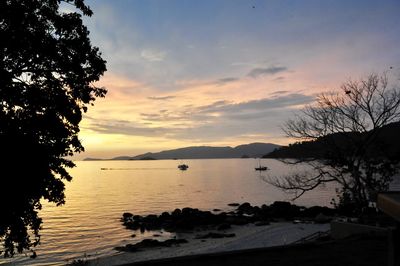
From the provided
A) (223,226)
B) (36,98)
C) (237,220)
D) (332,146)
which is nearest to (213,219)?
(237,220)

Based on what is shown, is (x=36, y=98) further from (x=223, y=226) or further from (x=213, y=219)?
(x=213, y=219)

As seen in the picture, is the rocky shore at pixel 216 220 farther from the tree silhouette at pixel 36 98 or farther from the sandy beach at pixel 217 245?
the tree silhouette at pixel 36 98

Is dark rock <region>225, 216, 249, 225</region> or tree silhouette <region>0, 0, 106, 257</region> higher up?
tree silhouette <region>0, 0, 106, 257</region>

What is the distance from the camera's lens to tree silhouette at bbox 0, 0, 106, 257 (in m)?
10.7

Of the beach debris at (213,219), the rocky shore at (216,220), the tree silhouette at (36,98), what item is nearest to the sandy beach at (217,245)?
the rocky shore at (216,220)

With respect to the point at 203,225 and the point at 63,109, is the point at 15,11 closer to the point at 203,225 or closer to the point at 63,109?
the point at 63,109

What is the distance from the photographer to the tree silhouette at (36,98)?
35.1ft

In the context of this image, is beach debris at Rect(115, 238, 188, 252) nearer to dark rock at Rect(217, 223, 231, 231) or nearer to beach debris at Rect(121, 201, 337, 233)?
dark rock at Rect(217, 223, 231, 231)

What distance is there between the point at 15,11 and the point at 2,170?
13.9ft

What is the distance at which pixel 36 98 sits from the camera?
11.5 meters

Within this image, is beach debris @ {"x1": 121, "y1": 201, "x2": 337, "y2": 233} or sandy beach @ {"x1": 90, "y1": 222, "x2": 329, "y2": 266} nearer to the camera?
sandy beach @ {"x1": 90, "y1": 222, "x2": 329, "y2": 266}

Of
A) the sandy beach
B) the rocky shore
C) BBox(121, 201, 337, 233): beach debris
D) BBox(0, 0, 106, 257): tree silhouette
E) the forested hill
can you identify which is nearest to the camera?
BBox(0, 0, 106, 257): tree silhouette

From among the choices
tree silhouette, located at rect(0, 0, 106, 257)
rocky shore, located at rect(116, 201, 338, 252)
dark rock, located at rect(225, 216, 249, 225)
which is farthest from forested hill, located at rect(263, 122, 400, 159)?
dark rock, located at rect(225, 216, 249, 225)

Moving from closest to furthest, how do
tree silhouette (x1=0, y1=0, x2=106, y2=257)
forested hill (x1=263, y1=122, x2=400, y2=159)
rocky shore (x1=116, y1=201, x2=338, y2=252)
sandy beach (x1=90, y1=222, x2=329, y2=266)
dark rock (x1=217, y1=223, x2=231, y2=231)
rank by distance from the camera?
tree silhouette (x1=0, y1=0, x2=106, y2=257)
forested hill (x1=263, y1=122, x2=400, y2=159)
sandy beach (x1=90, y1=222, x2=329, y2=266)
rocky shore (x1=116, y1=201, x2=338, y2=252)
dark rock (x1=217, y1=223, x2=231, y2=231)
